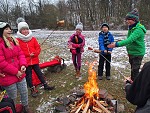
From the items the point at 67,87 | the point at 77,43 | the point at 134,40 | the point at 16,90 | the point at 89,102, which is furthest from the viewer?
the point at 77,43

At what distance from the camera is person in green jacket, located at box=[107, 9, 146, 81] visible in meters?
4.30

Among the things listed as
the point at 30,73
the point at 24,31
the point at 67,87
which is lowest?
the point at 67,87

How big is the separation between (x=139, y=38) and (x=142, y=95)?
2831 millimetres

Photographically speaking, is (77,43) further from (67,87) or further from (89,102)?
(89,102)

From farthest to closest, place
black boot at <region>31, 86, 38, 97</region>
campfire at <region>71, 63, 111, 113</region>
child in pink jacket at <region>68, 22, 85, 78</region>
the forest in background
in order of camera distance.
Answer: the forest in background
child in pink jacket at <region>68, 22, 85, 78</region>
black boot at <region>31, 86, 38, 97</region>
campfire at <region>71, 63, 111, 113</region>

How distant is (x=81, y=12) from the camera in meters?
40.4

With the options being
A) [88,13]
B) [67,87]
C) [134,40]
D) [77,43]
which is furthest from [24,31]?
[88,13]

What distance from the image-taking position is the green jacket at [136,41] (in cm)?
430

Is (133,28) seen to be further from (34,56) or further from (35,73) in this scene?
(35,73)

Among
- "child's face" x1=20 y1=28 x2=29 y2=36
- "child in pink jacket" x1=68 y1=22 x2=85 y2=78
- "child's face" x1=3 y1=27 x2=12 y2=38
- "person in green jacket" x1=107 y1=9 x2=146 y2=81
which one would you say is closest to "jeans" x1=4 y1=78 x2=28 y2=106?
"child's face" x1=3 y1=27 x2=12 y2=38

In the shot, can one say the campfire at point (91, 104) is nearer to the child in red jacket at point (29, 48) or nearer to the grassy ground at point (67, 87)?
the grassy ground at point (67, 87)

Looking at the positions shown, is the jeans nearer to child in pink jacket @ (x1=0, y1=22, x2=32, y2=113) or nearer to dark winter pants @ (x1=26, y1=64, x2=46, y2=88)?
child in pink jacket @ (x1=0, y1=22, x2=32, y2=113)

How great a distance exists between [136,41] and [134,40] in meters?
0.20

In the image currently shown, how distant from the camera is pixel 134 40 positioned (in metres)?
4.34
